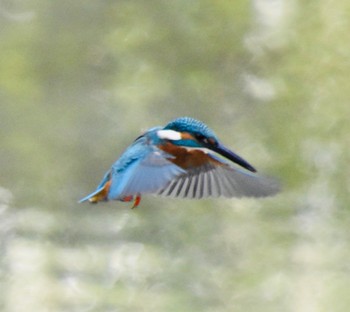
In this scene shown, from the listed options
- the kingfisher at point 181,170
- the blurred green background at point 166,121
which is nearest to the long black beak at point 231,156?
the kingfisher at point 181,170

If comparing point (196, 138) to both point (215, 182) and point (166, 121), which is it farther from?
point (166, 121)

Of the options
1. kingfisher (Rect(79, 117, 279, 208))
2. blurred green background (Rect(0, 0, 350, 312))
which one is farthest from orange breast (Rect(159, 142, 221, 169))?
blurred green background (Rect(0, 0, 350, 312))

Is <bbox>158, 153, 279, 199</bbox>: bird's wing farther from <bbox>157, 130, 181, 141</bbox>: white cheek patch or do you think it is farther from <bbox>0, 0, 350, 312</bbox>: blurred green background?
<bbox>0, 0, 350, 312</bbox>: blurred green background

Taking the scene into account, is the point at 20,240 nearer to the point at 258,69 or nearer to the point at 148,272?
the point at 148,272

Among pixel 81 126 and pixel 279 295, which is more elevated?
pixel 81 126

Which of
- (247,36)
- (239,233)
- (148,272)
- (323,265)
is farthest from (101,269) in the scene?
(247,36)

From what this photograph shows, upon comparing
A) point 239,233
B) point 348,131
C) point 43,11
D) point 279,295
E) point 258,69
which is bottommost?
point 279,295

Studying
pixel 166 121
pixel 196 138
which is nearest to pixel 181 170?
pixel 196 138
